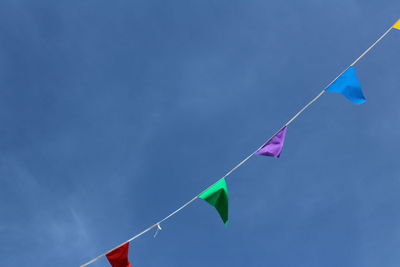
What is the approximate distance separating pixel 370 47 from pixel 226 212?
4.19m

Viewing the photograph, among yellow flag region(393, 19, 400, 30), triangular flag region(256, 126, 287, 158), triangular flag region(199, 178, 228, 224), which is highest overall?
yellow flag region(393, 19, 400, 30)

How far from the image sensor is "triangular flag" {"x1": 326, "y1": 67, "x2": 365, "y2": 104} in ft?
23.4

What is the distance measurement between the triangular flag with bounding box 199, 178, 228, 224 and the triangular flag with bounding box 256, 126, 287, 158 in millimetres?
1009

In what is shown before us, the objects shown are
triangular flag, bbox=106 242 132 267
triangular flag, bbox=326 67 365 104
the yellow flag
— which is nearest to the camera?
triangular flag, bbox=106 242 132 267

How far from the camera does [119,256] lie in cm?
688

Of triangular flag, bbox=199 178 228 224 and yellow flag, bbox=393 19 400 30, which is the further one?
yellow flag, bbox=393 19 400 30

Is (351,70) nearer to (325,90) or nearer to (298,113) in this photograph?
(325,90)

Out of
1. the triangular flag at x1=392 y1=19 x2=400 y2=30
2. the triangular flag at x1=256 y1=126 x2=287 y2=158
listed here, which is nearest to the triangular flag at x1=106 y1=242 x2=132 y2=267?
the triangular flag at x1=256 y1=126 x2=287 y2=158

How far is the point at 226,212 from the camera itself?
6949mm

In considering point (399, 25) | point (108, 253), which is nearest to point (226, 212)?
point (108, 253)

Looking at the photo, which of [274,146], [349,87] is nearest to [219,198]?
[274,146]

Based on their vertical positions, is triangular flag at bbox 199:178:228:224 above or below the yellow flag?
below

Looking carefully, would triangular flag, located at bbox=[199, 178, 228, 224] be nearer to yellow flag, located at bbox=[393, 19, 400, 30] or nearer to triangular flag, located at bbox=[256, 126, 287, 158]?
triangular flag, located at bbox=[256, 126, 287, 158]

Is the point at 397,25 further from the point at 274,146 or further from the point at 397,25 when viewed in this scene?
the point at 274,146
